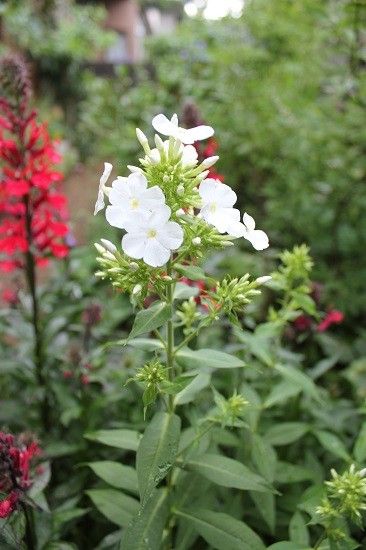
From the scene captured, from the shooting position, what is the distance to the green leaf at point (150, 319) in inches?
41.2

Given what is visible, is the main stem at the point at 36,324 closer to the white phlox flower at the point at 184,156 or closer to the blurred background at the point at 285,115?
the blurred background at the point at 285,115

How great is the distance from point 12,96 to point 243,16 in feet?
9.86

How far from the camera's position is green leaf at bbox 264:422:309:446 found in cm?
168

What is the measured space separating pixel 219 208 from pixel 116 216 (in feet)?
0.67

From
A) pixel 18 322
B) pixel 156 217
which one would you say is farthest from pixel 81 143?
pixel 156 217

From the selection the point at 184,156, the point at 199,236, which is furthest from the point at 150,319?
the point at 184,156

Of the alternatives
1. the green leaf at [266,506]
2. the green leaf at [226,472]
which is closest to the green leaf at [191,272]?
the green leaf at [226,472]

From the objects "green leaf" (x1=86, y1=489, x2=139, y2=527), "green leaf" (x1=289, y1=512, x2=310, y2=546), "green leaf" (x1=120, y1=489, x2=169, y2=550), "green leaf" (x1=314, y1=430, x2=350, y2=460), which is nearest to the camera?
"green leaf" (x1=120, y1=489, x2=169, y2=550)

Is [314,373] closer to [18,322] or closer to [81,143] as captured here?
[18,322]

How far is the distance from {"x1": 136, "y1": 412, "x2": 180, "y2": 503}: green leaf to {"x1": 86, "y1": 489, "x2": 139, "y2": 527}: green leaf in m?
0.37

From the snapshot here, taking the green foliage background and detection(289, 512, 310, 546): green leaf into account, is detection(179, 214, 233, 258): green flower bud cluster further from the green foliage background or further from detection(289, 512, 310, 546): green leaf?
the green foliage background

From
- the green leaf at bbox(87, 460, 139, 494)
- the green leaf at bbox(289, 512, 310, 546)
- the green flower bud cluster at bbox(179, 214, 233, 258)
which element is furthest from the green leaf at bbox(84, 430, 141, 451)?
the green flower bud cluster at bbox(179, 214, 233, 258)

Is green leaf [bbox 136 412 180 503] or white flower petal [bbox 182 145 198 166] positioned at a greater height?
white flower petal [bbox 182 145 198 166]

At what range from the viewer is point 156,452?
1.13m
